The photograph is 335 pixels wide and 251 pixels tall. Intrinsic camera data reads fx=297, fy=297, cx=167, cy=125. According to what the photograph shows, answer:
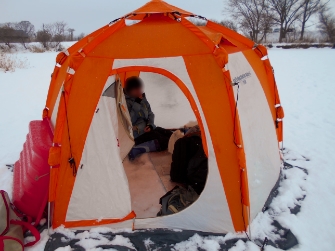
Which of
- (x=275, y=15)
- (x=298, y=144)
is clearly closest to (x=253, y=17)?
(x=275, y=15)

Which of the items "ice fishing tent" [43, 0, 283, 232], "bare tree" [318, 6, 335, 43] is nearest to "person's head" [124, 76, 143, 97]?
"ice fishing tent" [43, 0, 283, 232]

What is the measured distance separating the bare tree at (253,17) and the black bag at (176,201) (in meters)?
33.8

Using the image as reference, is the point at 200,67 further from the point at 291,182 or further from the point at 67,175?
the point at 291,182

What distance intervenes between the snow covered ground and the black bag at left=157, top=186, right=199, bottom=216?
0.35 metres

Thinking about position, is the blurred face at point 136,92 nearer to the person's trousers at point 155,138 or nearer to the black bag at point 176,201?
the person's trousers at point 155,138

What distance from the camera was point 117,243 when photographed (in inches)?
104

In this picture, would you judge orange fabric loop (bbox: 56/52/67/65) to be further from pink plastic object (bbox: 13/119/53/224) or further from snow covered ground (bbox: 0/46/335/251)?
snow covered ground (bbox: 0/46/335/251)

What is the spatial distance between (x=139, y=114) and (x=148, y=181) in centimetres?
125

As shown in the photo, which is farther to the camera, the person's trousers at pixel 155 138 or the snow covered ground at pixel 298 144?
the person's trousers at pixel 155 138

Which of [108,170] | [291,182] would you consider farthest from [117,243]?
[291,182]

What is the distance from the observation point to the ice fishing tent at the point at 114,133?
262 centimetres

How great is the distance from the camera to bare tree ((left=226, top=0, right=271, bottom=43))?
3428cm

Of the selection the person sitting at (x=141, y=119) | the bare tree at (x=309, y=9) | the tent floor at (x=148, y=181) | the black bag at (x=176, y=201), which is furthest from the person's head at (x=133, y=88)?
the bare tree at (x=309, y=9)

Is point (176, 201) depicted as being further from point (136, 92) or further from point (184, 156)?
point (136, 92)
